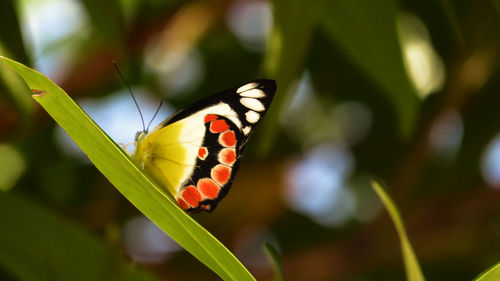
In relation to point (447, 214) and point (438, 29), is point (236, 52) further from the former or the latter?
point (447, 214)

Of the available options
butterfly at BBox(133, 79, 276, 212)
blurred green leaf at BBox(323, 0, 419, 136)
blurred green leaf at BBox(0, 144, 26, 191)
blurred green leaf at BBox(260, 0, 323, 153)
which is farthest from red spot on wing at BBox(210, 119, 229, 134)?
blurred green leaf at BBox(0, 144, 26, 191)

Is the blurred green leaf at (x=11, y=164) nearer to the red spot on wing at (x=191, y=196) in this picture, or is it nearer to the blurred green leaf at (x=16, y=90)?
the blurred green leaf at (x=16, y=90)

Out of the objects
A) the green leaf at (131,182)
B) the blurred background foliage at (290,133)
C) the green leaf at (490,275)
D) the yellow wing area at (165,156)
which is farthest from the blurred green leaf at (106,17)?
the green leaf at (490,275)

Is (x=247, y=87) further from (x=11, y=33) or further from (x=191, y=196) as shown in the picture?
(x=11, y=33)

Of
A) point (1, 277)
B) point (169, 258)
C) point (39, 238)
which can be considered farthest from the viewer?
point (169, 258)

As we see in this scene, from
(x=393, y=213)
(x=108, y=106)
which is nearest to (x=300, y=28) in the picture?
(x=393, y=213)

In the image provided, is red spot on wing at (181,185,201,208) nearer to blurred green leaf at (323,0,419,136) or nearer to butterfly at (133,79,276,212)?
butterfly at (133,79,276,212)
